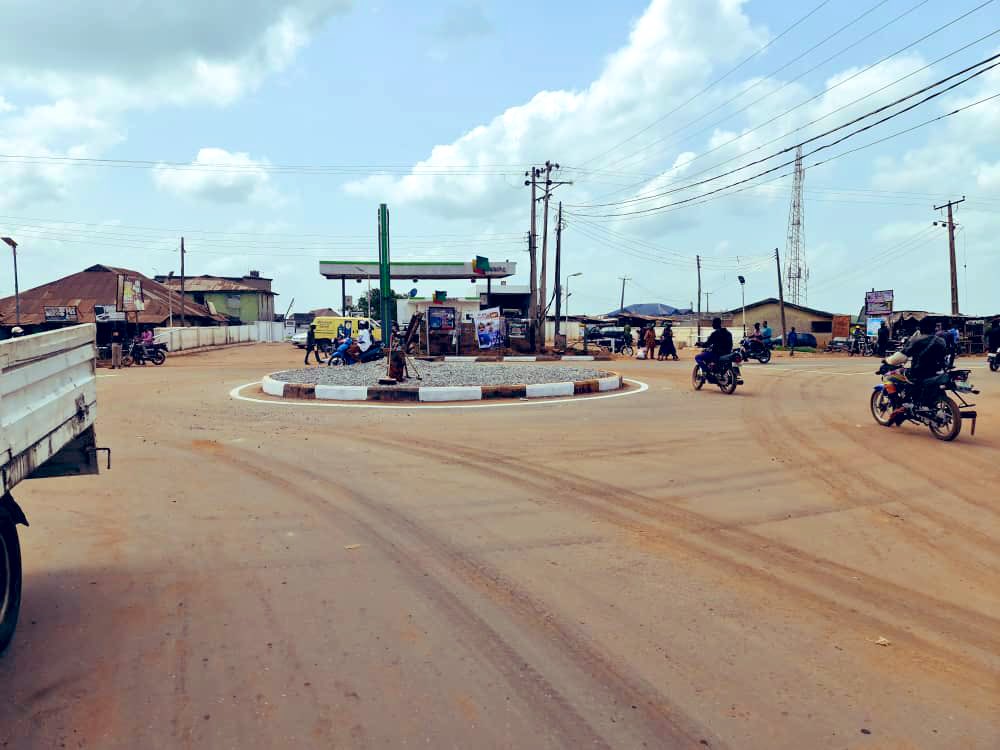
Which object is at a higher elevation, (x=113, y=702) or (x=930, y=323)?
(x=930, y=323)

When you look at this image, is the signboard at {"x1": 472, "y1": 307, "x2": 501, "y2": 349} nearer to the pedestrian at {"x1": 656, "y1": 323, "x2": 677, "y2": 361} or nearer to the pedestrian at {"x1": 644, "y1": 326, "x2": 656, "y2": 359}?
the pedestrian at {"x1": 644, "y1": 326, "x2": 656, "y2": 359}

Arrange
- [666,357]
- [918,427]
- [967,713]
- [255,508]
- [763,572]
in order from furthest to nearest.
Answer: [666,357] → [918,427] → [255,508] → [763,572] → [967,713]

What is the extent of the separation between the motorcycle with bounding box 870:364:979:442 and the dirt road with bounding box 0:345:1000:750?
0.94 metres

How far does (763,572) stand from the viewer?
449 centimetres

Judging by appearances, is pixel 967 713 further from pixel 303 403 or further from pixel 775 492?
pixel 303 403

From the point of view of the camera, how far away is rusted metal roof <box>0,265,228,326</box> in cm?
4772

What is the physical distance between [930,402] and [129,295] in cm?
3211

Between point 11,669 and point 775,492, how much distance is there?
563 cm

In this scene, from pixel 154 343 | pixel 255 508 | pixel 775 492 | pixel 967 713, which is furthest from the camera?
pixel 154 343

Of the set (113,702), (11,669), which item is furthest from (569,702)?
(11,669)

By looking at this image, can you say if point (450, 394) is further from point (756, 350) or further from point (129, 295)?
point (129, 295)

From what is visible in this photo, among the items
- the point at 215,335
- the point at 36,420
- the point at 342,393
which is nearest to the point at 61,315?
the point at 215,335

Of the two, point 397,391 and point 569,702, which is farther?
point 397,391

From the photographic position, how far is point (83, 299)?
162ft
